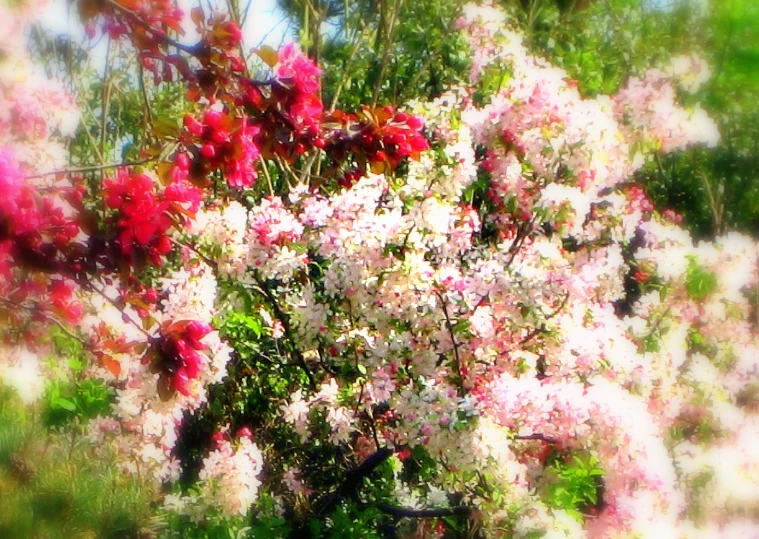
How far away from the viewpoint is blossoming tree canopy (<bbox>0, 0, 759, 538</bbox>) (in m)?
1.68

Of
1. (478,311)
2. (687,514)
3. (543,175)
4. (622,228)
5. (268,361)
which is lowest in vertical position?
(687,514)

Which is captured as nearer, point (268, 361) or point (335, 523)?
point (335, 523)

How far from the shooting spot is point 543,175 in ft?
10.1

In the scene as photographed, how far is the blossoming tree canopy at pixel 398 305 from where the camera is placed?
168 centimetres

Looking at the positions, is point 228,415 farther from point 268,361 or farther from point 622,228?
point 622,228

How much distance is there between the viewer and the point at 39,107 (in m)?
4.17

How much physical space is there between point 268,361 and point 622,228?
1802 mm

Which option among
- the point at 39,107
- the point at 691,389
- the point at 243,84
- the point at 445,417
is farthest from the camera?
the point at 39,107

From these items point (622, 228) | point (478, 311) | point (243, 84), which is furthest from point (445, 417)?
point (622, 228)

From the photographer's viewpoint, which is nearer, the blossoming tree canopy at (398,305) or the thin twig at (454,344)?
the blossoming tree canopy at (398,305)

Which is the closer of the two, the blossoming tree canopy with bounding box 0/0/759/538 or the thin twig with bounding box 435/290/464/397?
the blossoming tree canopy with bounding box 0/0/759/538

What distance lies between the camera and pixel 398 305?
99.2 inches

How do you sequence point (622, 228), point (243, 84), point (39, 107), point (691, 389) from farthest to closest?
1. point (39, 107)
2. point (622, 228)
3. point (691, 389)
4. point (243, 84)

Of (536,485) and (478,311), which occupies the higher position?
(478,311)
